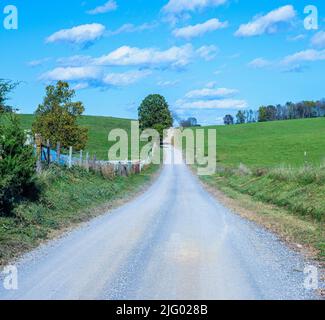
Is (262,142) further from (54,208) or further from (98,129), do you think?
(54,208)

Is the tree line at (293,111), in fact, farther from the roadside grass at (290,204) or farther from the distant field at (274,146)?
the roadside grass at (290,204)

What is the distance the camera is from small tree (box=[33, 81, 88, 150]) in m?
50.8

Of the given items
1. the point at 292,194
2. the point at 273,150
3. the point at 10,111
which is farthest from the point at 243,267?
the point at 273,150

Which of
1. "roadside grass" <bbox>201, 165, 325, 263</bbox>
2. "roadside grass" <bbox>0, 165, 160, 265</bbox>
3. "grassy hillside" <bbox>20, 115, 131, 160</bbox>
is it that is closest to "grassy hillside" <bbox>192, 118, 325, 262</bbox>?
"roadside grass" <bbox>201, 165, 325, 263</bbox>

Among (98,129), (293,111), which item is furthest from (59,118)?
(293,111)

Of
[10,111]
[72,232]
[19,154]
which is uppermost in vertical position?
[10,111]

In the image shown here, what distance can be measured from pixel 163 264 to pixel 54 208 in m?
8.56

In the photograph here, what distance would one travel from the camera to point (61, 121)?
5084 centimetres

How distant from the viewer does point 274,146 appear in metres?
83.2

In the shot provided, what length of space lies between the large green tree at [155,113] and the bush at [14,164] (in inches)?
3952

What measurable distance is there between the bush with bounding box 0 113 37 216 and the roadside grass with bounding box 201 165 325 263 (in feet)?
26.8
